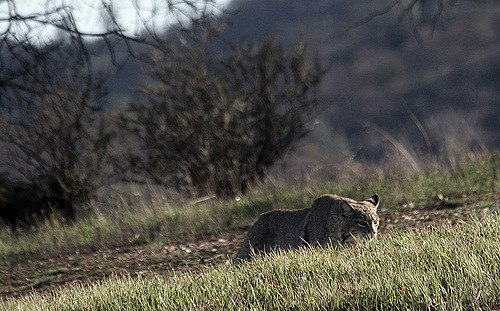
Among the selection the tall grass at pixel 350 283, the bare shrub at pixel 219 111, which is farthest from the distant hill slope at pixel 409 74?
the tall grass at pixel 350 283

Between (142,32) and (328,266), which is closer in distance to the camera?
(328,266)

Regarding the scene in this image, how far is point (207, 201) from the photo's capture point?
1722cm

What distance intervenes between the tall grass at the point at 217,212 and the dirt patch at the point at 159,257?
1.63 feet

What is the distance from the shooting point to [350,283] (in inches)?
260

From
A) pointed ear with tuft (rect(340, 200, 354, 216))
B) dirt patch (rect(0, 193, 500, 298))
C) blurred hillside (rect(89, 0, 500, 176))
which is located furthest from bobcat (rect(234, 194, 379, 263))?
blurred hillside (rect(89, 0, 500, 176))

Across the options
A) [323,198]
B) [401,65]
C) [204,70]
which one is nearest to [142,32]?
[323,198]

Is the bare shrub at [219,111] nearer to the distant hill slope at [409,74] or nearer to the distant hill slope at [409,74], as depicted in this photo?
the distant hill slope at [409,74]

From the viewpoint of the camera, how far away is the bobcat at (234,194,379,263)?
866 cm

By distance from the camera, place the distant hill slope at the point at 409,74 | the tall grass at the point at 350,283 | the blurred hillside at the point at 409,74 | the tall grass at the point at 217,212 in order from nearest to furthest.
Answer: the tall grass at the point at 350,283, the tall grass at the point at 217,212, the blurred hillside at the point at 409,74, the distant hill slope at the point at 409,74

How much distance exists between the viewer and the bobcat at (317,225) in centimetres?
866

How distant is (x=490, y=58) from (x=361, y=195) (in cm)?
9288

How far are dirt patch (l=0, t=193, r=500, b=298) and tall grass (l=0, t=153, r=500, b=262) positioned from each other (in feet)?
1.63

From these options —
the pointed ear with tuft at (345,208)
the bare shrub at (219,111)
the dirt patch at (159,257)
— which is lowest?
the dirt patch at (159,257)

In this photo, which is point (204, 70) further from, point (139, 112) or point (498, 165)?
point (498, 165)
